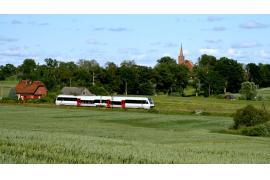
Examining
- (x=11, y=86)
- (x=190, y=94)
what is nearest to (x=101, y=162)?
(x=11, y=86)

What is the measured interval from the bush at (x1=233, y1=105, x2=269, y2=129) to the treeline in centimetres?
5592

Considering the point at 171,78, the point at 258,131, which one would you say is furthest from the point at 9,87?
the point at 258,131

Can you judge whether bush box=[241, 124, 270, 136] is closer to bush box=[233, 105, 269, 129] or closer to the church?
bush box=[233, 105, 269, 129]

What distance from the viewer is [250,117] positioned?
3628 centimetres

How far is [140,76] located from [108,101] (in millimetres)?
31365

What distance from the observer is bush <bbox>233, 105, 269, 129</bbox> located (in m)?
35.8

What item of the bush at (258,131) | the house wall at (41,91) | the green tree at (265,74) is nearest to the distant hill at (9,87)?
the house wall at (41,91)

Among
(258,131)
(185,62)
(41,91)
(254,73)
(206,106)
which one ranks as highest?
(185,62)

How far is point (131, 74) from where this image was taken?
328ft

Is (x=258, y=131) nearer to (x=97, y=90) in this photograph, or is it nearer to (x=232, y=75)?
(x=97, y=90)

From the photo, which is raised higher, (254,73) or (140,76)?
(254,73)

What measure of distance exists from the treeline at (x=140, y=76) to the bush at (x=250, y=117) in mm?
55916

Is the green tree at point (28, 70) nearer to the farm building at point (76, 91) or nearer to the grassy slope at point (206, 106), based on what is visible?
the farm building at point (76, 91)

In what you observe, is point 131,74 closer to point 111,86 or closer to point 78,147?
point 111,86
